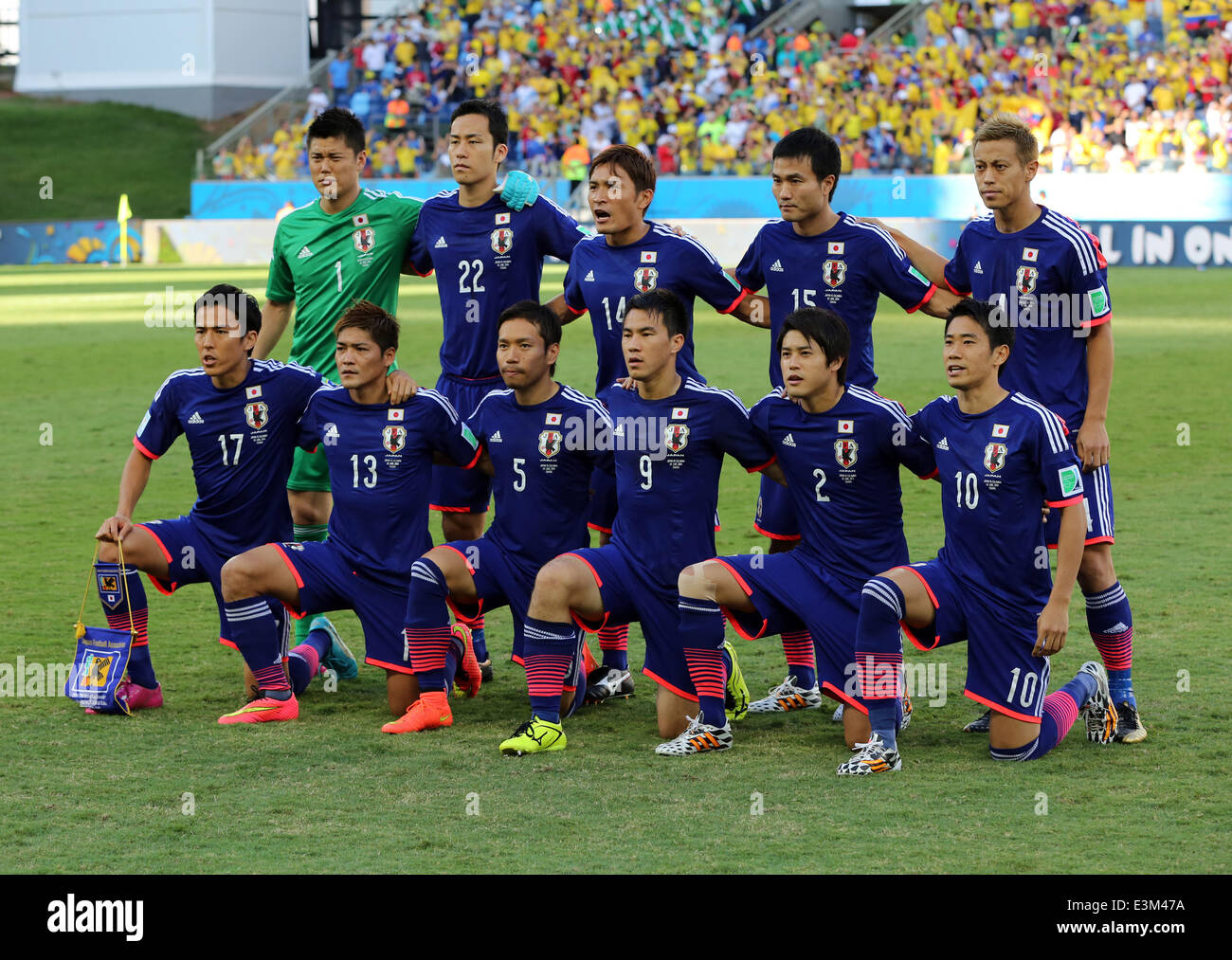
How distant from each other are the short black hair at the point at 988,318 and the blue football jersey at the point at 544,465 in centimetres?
135

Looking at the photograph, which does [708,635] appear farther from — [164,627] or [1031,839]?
[164,627]

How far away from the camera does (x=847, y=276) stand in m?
5.85

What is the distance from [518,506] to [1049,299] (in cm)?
202

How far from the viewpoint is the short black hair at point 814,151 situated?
5.67 meters

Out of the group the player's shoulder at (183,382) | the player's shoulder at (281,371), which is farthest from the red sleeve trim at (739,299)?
the player's shoulder at (183,382)

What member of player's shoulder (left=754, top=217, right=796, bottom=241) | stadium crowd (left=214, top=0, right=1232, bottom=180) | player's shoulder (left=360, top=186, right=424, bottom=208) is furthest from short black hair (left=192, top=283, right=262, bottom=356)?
stadium crowd (left=214, top=0, right=1232, bottom=180)

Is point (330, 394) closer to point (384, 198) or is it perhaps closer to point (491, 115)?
point (384, 198)

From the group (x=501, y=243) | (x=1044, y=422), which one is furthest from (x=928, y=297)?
(x=501, y=243)

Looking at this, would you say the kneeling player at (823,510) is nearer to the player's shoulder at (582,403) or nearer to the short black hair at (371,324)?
the player's shoulder at (582,403)

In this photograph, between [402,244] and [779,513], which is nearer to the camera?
[779,513]

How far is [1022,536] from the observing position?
5133mm

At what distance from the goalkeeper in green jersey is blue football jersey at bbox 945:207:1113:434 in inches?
82.2

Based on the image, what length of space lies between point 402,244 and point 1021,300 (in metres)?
2.62

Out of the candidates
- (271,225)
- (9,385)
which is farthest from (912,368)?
(271,225)
